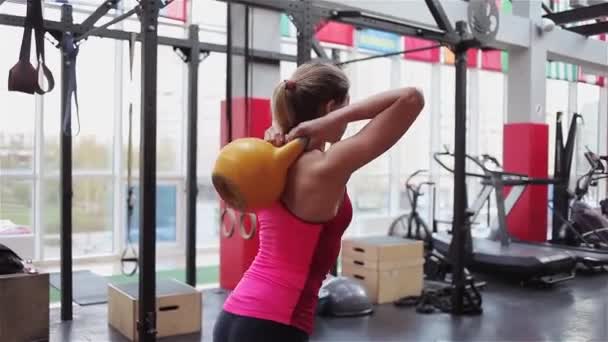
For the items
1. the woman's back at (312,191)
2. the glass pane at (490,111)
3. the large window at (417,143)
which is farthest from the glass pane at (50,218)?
the glass pane at (490,111)

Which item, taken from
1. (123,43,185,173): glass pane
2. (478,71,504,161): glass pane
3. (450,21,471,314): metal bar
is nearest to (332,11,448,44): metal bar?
(450,21,471,314): metal bar

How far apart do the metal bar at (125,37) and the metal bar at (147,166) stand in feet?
2.04

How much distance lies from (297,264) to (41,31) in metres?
2.28

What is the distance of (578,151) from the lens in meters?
7.42

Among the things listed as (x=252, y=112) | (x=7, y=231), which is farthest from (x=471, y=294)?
(x=7, y=231)

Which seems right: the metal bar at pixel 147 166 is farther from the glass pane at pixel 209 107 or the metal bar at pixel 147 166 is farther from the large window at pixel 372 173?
the large window at pixel 372 173

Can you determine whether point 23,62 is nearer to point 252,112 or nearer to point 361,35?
point 252,112

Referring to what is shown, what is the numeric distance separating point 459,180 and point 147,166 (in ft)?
8.98

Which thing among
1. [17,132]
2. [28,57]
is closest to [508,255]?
[28,57]

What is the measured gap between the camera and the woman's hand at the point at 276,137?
1.21 m

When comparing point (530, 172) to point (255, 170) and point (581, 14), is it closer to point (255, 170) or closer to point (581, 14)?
point (581, 14)

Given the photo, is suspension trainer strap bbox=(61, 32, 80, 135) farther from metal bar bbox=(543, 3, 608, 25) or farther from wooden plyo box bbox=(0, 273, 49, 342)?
metal bar bbox=(543, 3, 608, 25)

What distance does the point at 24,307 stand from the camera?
11.9ft

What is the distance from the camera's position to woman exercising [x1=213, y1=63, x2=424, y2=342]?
1152 millimetres
